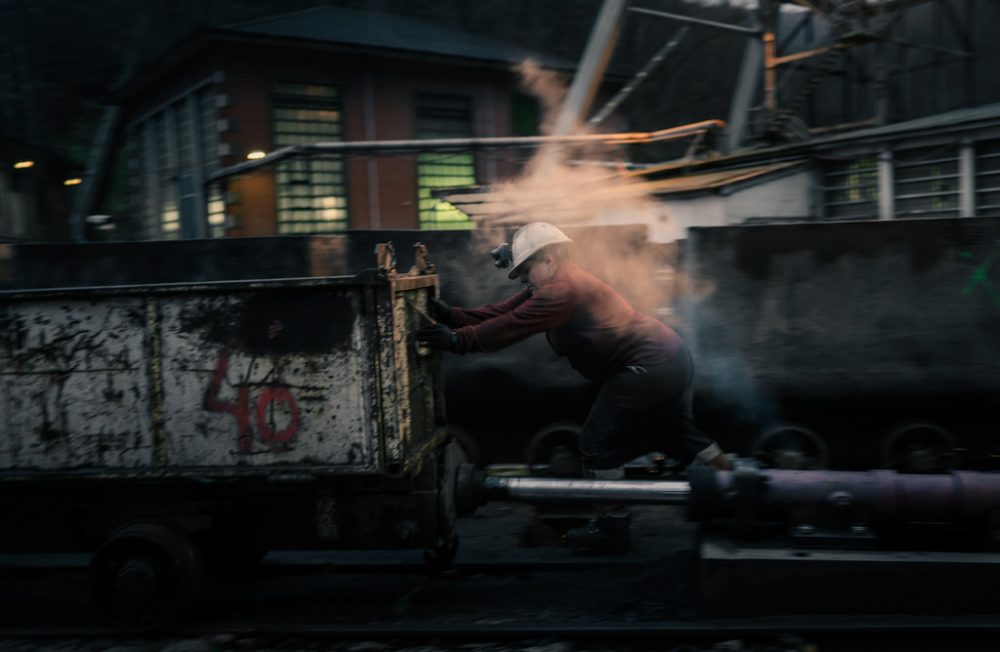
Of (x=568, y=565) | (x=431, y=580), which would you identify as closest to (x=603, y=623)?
(x=568, y=565)

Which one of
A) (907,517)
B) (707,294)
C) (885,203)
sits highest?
(885,203)

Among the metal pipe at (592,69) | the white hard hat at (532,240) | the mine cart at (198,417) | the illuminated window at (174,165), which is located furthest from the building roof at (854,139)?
the mine cart at (198,417)

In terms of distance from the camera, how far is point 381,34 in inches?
706

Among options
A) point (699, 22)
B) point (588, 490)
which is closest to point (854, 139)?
point (699, 22)

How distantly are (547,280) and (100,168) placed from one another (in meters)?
21.2

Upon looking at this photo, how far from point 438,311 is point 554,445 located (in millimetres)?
2215

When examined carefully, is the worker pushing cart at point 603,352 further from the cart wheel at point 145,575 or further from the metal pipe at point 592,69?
the metal pipe at point 592,69

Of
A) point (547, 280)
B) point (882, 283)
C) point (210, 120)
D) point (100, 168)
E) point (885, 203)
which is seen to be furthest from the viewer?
point (100, 168)

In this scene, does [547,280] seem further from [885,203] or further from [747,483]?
[885,203]

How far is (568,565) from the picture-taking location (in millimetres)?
5254

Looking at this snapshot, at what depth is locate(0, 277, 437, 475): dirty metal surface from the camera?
413 cm

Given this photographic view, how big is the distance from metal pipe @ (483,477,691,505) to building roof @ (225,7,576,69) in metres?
13.3

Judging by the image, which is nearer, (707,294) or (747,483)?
(747,483)

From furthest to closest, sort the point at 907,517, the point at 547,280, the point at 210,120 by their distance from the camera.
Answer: the point at 210,120, the point at 547,280, the point at 907,517
